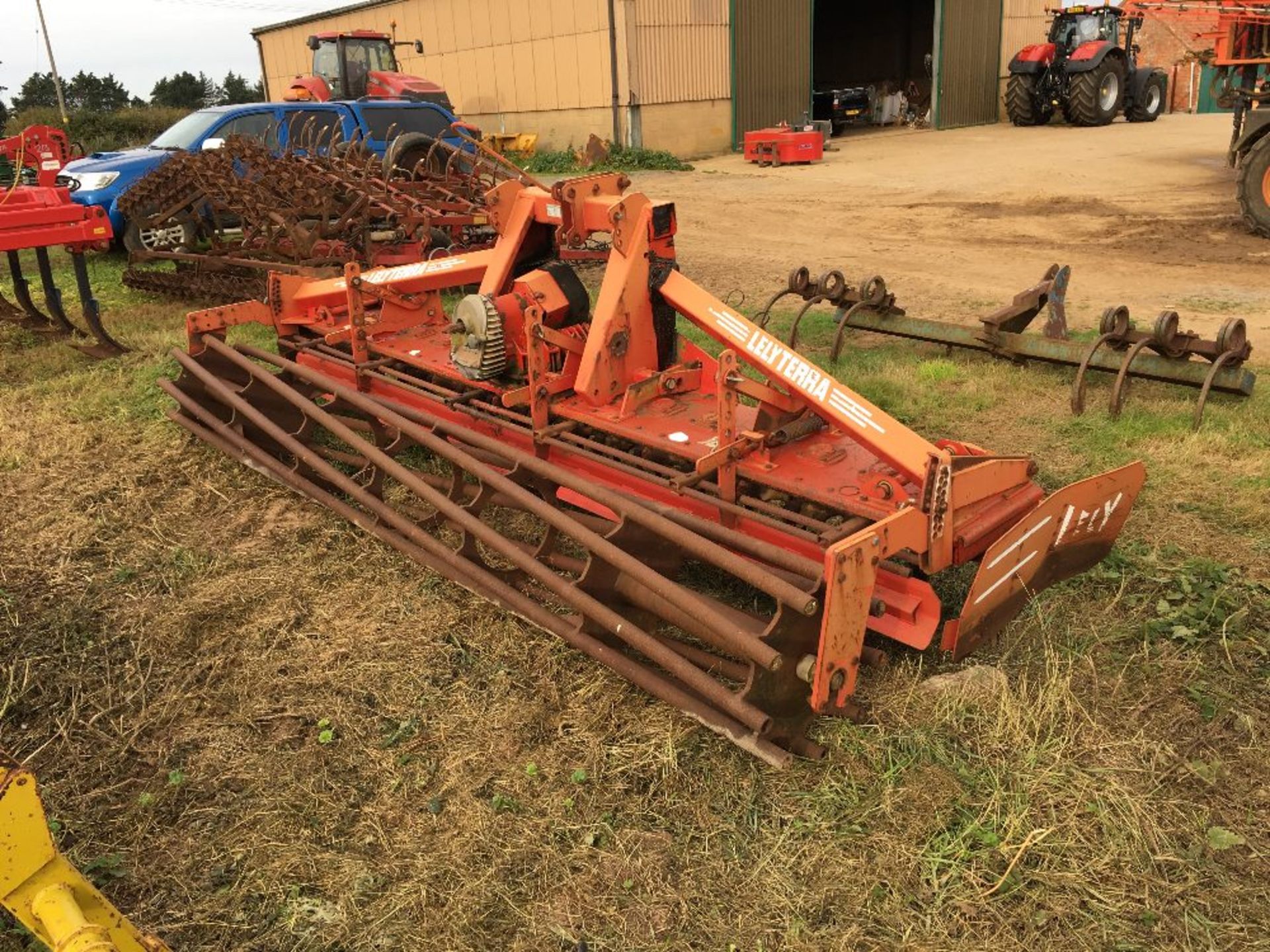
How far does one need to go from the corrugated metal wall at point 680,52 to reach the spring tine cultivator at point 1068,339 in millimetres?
14474

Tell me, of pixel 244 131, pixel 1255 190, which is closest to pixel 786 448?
pixel 1255 190

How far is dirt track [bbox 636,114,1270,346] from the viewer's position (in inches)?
335

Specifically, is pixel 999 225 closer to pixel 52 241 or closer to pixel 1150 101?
pixel 52 241

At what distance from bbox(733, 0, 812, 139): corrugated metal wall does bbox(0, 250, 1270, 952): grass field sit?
62.0 ft

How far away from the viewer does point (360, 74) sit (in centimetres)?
1524

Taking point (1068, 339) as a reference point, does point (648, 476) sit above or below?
above

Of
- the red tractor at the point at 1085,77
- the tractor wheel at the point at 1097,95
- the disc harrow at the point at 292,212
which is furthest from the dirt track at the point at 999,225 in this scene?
the disc harrow at the point at 292,212

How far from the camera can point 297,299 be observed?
5.93 meters

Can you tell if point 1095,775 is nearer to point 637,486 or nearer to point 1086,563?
point 1086,563

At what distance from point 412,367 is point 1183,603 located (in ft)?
12.7

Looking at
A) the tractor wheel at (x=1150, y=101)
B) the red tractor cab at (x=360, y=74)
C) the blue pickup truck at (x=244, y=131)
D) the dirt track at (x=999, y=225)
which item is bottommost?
the dirt track at (x=999, y=225)

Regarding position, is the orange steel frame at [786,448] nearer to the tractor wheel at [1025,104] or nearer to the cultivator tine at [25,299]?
the cultivator tine at [25,299]

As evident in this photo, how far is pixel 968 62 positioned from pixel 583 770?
82.4 ft

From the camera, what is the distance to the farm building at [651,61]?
778 inches
